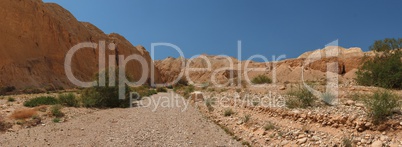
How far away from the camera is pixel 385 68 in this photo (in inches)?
748

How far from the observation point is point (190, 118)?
1334 cm

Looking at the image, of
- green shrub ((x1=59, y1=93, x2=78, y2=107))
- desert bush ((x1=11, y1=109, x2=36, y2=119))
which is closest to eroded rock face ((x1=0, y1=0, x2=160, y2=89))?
green shrub ((x1=59, y1=93, x2=78, y2=107))

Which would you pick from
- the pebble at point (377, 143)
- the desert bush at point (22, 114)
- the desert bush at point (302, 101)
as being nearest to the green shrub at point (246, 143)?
the pebble at point (377, 143)

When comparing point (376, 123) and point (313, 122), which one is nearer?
point (376, 123)

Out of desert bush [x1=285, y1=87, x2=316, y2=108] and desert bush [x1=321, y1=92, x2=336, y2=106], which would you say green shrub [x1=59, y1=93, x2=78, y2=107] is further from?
desert bush [x1=321, y1=92, x2=336, y2=106]

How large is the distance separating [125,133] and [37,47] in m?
30.8

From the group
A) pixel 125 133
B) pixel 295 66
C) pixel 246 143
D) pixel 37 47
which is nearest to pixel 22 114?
pixel 125 133

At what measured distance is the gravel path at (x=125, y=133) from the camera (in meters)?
8.98

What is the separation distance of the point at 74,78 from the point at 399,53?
3402 centimetres

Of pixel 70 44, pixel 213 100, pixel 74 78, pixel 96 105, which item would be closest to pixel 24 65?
pixel 74 78

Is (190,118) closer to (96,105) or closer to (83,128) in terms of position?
(83,128)

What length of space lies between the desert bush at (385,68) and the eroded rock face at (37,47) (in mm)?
22131

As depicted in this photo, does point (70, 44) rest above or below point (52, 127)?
above

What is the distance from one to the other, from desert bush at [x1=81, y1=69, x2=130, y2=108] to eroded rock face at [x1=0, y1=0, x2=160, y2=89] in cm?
958
